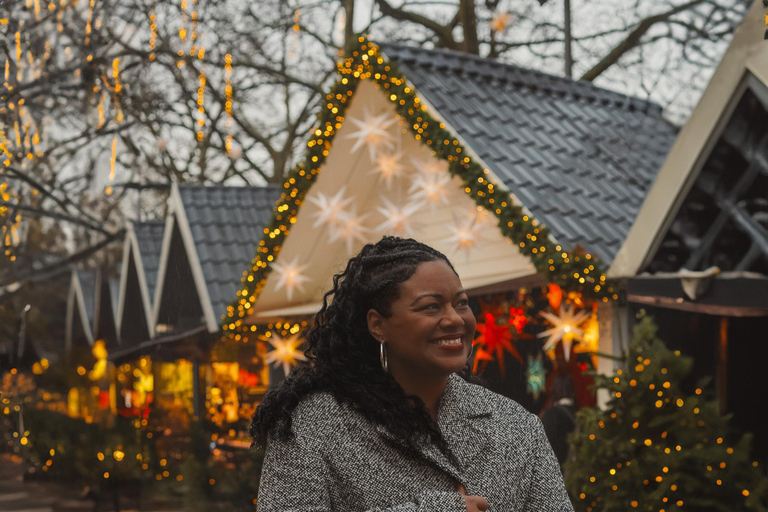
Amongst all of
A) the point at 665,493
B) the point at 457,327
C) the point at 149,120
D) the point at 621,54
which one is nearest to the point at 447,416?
the point at 457,327

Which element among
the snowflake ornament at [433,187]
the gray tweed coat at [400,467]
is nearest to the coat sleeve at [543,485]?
the gray tweed coat at [400,467]

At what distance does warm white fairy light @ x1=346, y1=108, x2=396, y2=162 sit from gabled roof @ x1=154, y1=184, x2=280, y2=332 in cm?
173

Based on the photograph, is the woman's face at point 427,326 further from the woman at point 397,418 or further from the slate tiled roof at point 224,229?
the slate tiled roof at point 224,229

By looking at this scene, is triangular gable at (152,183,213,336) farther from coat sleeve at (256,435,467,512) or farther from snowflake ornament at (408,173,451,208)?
coat sleeve at (256,435,467,512)

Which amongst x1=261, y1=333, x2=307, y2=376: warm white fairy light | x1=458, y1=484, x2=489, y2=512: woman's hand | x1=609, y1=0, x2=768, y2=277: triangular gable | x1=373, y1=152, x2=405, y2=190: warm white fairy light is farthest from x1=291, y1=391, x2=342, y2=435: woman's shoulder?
x1=261, y1=333, x2=307, y2=376: warm white fairy light

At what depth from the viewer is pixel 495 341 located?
577 cm

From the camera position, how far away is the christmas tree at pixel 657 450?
16.0 ft

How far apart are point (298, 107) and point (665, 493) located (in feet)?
26.8

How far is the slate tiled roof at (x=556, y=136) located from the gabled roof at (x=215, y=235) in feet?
7.51

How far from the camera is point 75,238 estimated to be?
23.8 ft

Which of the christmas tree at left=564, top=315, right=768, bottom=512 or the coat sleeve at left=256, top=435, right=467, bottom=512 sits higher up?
the coat sleeve at left=256, top=435, right=467, bottom=512

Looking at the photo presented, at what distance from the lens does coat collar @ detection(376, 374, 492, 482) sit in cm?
195

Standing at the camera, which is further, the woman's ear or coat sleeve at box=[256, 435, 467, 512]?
the woman's ear

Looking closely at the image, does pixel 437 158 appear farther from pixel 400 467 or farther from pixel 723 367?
pixel 400 467
